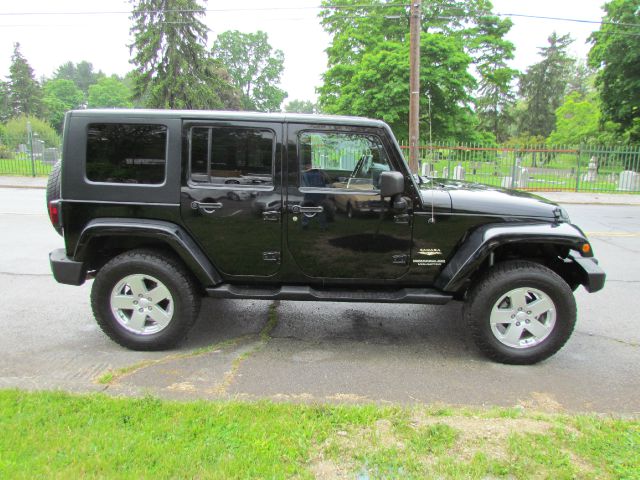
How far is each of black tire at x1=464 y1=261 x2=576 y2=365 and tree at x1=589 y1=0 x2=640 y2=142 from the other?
2586cm

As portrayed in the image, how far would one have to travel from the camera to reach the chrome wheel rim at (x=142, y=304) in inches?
149

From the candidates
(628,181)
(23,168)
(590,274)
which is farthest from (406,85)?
(590,274)

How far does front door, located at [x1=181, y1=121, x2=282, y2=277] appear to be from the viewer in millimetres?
3727

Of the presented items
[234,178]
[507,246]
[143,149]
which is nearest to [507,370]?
[507,246]

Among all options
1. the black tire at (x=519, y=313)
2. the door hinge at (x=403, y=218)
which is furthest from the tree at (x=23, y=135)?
the black tire at (x=519, y=313)

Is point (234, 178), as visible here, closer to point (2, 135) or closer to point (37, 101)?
point (2, 135)

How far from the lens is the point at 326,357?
152 inches

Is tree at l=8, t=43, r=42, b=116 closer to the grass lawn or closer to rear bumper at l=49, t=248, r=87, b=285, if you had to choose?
rear bumper at l=49, t=248, r=87, b=285

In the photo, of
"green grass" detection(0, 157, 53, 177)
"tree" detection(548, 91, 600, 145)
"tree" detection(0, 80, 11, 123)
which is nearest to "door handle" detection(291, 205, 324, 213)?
→ "green grass" detection(0, 157, 53, 177)

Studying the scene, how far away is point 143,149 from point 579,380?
378 centimetres

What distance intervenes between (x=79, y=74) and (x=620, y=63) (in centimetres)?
12214

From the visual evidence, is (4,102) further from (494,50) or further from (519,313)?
(519,313)

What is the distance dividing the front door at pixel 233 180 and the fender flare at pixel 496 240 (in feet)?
4.70

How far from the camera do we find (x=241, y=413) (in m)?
2.82
